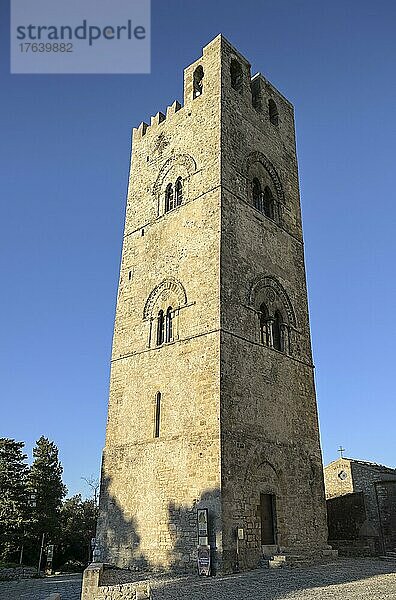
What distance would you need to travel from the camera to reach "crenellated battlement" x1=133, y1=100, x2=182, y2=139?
2170 cm

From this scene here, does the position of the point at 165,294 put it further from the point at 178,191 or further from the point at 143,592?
the point at 143,592

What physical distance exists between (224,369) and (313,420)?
204 inches

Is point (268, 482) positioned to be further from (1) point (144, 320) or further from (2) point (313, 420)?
(1) point (144, 320)

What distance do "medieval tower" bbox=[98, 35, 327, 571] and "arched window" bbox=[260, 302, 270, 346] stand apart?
5 cm

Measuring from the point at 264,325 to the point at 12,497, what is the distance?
2051 cm

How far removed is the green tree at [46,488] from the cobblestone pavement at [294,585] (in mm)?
19461

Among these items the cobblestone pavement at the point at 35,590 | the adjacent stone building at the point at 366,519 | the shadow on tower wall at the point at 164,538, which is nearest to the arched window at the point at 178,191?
the shadow on tower wall at the point at 164,538

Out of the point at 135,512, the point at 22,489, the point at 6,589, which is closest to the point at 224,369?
the point at 135,512

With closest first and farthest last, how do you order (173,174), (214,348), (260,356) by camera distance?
1. (214,348)
2. (260,356)
3. (173,174)

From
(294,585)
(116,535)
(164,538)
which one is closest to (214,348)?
(164,538)

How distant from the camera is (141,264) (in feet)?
65.0

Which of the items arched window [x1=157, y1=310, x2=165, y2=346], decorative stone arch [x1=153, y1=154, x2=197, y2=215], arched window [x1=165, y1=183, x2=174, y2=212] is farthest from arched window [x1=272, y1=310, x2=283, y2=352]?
arched window [x1=165, y1=183, x2=174, y2=212]

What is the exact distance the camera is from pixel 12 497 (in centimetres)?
2997

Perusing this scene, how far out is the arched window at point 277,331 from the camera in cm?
1822
